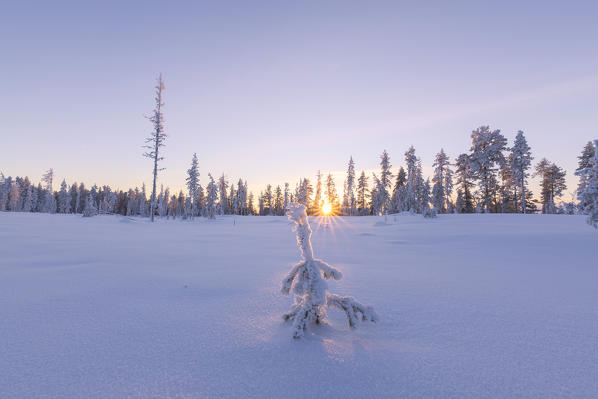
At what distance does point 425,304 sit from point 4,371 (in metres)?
3.79

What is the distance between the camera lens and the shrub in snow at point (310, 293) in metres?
2.35

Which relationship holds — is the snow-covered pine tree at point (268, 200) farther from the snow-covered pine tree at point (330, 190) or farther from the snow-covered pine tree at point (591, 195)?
the snow-covered pine tree at point (591, 195)

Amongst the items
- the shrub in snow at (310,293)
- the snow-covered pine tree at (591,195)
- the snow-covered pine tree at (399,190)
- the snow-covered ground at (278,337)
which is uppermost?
the snow-covered pine tree at (399,190)

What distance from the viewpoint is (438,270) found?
5.21 m

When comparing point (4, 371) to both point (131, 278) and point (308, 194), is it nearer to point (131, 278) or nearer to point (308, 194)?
point (131, 278)

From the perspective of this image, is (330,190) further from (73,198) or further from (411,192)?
(73,198)

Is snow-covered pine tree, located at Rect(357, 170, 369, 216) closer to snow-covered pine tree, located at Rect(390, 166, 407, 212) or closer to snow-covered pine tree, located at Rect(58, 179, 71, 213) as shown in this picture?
snow-covered pine tree, located at Rect(390, 166, 407, 212)

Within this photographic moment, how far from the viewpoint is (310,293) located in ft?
7.82

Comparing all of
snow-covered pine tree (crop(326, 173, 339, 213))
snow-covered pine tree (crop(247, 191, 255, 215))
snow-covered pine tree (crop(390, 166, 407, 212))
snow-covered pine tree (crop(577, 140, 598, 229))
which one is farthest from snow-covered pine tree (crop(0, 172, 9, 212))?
snow-covered pine tree (crop(577, 140, 598, 229))

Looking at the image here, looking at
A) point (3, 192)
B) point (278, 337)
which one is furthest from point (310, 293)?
point (3, 192)

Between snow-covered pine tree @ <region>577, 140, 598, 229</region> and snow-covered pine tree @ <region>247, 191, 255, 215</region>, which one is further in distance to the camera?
snow-covered pine tree @ <region>247, 191, 255, 215</region>

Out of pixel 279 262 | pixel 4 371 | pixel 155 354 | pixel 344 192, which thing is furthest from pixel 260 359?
pixel 344 192

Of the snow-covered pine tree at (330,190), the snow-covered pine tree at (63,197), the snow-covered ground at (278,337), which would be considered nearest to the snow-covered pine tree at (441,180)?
the snow-covered pine tree at (330,190)

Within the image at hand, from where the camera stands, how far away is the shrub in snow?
2.35 meters
